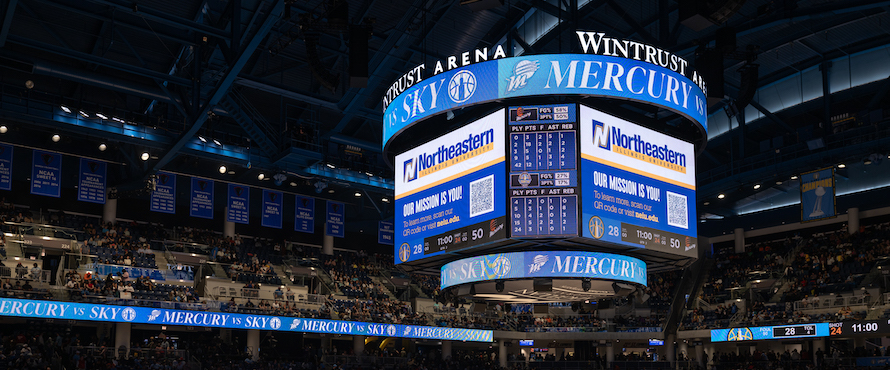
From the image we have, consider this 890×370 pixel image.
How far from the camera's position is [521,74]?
20.9 meters

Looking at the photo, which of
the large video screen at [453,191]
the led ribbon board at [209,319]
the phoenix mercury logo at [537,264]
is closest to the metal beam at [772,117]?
the led ribbon board at [209,319]

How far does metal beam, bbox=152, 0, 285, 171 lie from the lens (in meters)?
26.7

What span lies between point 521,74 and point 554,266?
5.01 meters

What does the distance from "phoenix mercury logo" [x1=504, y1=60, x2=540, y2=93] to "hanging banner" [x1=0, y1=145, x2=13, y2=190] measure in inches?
996

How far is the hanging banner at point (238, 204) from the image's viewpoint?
1651 inches

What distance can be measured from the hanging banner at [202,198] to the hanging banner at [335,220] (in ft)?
24.0

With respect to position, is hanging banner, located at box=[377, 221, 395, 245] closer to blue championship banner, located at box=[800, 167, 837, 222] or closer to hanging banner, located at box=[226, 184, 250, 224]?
hanging banner, located at box=[226, 184, 250, 224]

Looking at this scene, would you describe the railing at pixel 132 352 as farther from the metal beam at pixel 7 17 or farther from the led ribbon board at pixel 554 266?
the led ribbon board at pixel 554 266

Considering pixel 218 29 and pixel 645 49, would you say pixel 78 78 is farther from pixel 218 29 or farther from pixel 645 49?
pixel 645 49

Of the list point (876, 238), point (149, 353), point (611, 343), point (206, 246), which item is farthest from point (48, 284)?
point (876, 238)

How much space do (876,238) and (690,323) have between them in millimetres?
10471

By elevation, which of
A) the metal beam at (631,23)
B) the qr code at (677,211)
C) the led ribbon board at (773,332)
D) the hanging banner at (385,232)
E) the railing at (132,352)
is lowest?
the railing at (132,352)

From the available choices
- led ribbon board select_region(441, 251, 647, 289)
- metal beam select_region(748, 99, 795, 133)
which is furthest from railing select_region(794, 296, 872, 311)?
led ribbon board select_region(441, 251, 647, 289)

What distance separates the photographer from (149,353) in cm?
3350
